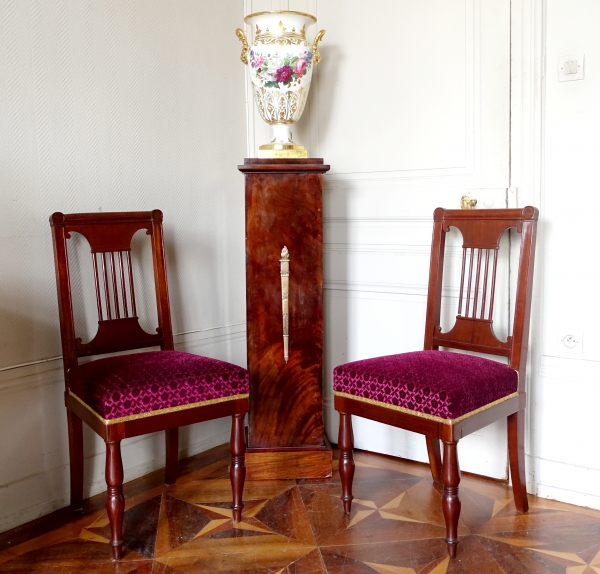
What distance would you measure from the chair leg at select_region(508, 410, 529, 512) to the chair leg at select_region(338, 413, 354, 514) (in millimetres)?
543

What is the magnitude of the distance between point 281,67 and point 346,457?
143 centimetres

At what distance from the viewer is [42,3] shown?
7.64 ft

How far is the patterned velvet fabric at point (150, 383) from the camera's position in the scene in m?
2.00

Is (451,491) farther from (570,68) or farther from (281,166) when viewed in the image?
(570,68)

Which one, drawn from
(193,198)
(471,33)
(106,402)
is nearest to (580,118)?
(471,33)

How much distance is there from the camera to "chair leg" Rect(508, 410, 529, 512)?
230 cm

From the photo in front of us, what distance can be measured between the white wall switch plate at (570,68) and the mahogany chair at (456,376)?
494 millimetres

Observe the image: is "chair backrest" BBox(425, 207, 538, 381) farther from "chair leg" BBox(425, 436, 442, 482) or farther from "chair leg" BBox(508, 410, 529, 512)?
"chair leg" BBox(425, 436, 442, 482)

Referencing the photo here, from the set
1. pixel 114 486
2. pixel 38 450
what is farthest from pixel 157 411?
pixel 38 450

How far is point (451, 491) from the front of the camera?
199cm

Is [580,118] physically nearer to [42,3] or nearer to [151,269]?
[151,269]

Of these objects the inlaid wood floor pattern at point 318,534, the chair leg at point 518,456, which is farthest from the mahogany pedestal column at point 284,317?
the chair leg at point 518,456

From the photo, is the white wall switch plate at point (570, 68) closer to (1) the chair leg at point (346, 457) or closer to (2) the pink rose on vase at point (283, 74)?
(2) the pink rose on vase at point (283, 74)

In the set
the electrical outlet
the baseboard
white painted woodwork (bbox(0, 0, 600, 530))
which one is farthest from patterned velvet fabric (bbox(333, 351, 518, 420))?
the baseboard
